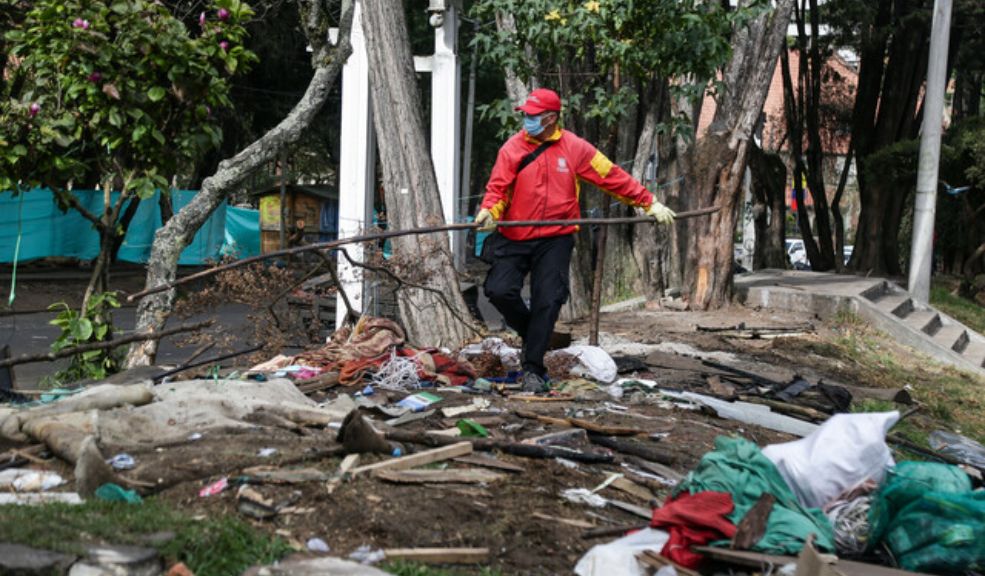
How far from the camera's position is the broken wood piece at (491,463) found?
5.80m

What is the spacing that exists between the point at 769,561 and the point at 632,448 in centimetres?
200

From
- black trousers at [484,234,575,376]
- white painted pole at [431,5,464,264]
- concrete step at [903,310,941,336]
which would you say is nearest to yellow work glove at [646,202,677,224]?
black trousers at [484,234,575,376]

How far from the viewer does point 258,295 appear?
9.34 meters

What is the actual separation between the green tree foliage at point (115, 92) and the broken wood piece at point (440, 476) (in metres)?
5.18

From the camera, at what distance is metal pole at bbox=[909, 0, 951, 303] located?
17750 mm

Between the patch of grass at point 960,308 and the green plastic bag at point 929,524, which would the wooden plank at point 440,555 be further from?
the patch of grass at point 960,308

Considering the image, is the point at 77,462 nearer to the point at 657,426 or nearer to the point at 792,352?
the point at 657,426

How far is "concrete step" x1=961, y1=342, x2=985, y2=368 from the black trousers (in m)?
9.11

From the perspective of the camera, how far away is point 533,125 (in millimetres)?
8383

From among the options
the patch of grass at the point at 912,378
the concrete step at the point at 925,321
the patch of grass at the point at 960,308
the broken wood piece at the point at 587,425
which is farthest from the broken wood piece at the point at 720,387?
the patch of grass at the point at 960,308

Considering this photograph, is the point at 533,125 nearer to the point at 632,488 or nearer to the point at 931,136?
the point at 632,488

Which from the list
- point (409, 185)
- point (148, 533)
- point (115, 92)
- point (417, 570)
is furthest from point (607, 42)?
point (148, 533)

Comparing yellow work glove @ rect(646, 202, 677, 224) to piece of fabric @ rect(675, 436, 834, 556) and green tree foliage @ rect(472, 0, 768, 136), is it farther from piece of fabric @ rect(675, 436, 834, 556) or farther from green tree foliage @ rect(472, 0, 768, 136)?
green tree foliage @ rect(472, 0, 768, 136)

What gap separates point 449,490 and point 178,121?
5959 millimetres
